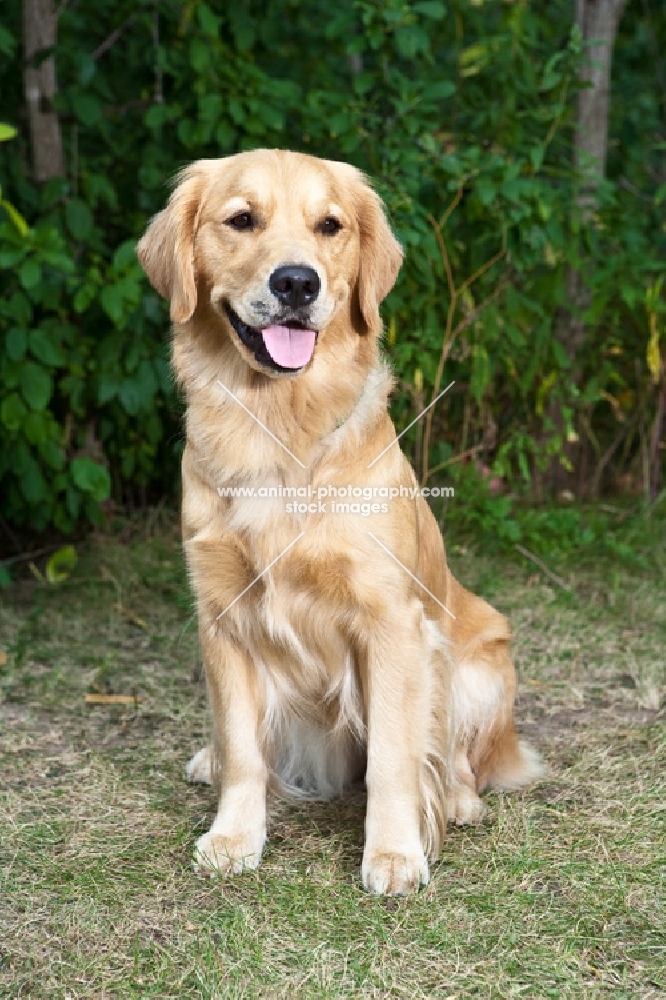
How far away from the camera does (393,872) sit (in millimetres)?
2379

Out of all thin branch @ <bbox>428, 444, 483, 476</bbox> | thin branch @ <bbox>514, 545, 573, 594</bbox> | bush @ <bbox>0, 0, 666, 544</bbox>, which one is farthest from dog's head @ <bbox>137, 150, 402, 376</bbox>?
thin branch @ <bbox>514, 545, 573, 594</bbox>

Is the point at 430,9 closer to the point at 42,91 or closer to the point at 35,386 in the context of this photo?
the point at 42,91

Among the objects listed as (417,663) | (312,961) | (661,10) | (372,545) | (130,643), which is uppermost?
(661,10)

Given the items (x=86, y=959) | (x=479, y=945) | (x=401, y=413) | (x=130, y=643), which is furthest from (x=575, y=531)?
(x=86, y=959)

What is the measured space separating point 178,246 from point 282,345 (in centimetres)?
40

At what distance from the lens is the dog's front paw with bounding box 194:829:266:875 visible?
2.46 meters

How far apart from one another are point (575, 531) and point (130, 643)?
6.37ft

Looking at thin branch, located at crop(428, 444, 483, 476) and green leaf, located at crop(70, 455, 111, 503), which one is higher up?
green leaf, located at crop(70, 455, 111, 503)

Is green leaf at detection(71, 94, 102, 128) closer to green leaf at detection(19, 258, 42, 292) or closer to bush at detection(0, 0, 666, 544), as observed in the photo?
bush at detection(0, 0, 666, 544)

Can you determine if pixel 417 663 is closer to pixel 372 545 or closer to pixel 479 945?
pixel 372 545

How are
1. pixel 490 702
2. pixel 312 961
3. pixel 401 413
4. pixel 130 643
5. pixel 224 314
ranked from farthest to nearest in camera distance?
pixel 401 413 → pixel 130 643 → pixel 490 702 → pixel 224 314 → pixel 312 961

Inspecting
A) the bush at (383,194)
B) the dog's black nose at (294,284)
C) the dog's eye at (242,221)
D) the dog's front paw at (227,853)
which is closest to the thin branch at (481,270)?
the bush at (383,194)

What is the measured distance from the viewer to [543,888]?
2.37 m

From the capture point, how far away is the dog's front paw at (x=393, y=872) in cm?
237
